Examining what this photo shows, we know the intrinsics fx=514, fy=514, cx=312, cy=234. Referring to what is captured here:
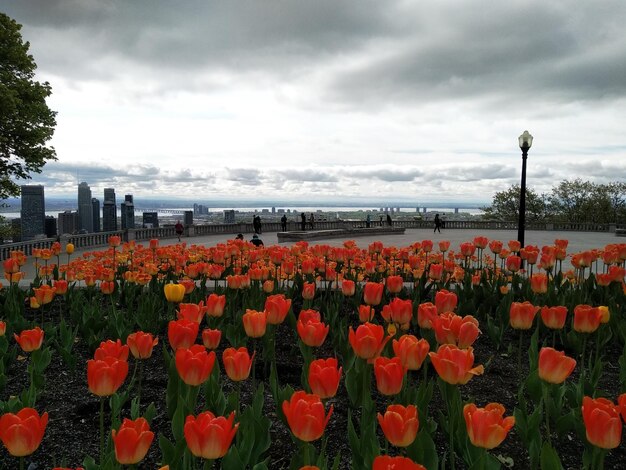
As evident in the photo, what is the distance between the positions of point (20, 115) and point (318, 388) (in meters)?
25.1

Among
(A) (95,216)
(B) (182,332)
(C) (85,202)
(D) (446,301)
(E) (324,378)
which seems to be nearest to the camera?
(E) (324,378)

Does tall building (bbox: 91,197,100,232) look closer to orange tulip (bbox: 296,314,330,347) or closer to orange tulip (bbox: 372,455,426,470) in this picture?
orange tulip (bbox: 296,314,330,347)

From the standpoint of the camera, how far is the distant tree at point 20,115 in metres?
22.3

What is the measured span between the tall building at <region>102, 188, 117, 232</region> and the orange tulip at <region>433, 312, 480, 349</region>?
51.4 metres

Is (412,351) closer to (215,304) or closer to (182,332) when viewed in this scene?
(182,332)

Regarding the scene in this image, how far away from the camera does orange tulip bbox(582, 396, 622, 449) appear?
1.83 meters

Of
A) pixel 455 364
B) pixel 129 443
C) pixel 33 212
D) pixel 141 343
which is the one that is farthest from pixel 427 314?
pixel 33 212

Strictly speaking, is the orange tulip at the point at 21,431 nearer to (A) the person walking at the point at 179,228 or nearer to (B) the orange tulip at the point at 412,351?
(B) the orange tulip at the point at 412,351

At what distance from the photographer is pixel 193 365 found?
2.28 m

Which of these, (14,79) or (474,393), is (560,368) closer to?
(474,393)

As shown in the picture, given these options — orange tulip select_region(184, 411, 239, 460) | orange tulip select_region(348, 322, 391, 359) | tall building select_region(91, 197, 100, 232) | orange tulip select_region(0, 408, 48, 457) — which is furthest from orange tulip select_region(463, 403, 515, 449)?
tall building select_region(91, 197, 100, 232)

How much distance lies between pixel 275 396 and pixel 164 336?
2859 mm

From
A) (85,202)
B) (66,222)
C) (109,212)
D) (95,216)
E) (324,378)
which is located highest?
(85,202)

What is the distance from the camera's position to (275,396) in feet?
9.71
